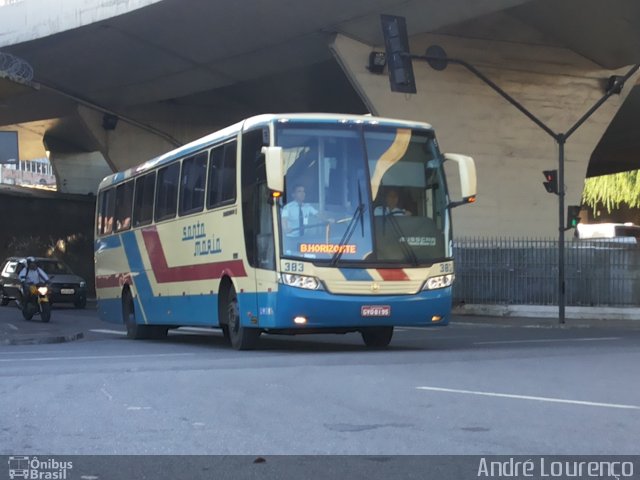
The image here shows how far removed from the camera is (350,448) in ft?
22.8

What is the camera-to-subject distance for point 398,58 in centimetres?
1830

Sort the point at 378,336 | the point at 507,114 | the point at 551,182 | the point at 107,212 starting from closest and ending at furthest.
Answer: the point at 378,336, the point at 107,212, the point at 551,182, the point at 507,114

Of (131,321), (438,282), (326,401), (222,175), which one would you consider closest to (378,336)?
(438,282)

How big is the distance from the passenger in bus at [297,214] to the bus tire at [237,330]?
→ 1.77 metres

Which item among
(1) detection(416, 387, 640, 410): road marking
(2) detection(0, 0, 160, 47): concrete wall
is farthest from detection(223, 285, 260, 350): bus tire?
(2) detection(0, 0, 160, 47): concrete wall

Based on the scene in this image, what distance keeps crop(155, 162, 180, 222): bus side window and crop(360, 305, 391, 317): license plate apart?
16.8ft

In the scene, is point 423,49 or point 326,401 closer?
point 326,401

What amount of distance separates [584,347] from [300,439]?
32.3ft

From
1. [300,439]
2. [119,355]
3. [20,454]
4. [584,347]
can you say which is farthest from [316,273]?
[20,454]

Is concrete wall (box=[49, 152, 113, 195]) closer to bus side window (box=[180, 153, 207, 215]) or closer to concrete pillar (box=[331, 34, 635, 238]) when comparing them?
concrete pillar (box=[331, 34, 635, 238])

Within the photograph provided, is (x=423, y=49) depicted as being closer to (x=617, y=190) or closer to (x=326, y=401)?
(x=326, y=401)

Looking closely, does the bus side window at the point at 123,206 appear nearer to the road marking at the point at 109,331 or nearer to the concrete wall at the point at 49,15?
the road marking at the point at 109,331

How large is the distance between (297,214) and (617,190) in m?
43.5

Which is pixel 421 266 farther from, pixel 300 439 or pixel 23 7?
pixel 23 7
